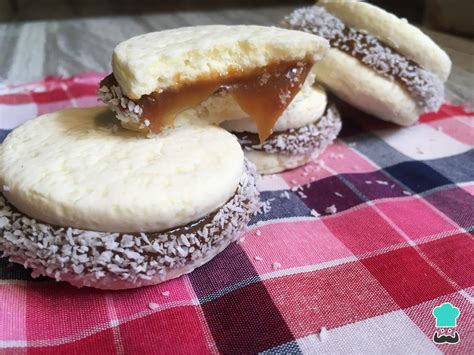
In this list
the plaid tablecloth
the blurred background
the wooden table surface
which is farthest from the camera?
the blurred background

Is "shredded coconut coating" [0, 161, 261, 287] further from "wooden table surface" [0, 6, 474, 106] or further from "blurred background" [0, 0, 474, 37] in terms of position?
"blurred background" [0, 0, 474, 37]

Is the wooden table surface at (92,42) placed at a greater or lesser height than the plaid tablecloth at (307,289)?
lesser

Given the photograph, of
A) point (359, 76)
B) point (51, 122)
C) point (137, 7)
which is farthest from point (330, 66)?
point (137, 7)

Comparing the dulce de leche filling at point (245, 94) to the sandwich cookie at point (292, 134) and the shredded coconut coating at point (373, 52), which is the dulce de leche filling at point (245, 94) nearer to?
the sandwich cookie at point (292, 134)

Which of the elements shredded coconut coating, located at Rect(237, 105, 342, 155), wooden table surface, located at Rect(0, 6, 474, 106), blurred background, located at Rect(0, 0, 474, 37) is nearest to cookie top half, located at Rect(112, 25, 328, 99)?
shredded coconut coating, located at Rect(237, 105, 342, 155)

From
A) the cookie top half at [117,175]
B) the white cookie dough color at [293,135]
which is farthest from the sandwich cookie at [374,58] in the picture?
the cookie top half at [117,175]

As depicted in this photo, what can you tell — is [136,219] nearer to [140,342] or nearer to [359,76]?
[140,342]

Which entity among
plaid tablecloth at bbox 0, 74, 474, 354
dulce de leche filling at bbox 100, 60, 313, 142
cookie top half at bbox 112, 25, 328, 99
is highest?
cookie top half at bbox 112, 25, 328, 99
